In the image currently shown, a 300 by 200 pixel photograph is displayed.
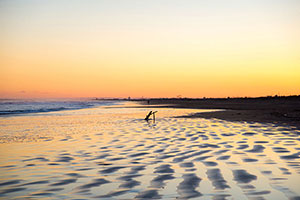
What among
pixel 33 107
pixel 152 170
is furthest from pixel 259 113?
pixel 33 107

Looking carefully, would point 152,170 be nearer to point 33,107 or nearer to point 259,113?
point 259,113

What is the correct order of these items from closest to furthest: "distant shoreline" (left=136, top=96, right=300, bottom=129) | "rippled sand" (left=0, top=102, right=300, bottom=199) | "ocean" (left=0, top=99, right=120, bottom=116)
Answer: "rippled sand" (left=0, top=102, right=300, bottom=199) → "distant shoreline" (left=136, top=96, right=300, bottom=129) → "ocean" (left=0, top=99, right=120, bottom=116)

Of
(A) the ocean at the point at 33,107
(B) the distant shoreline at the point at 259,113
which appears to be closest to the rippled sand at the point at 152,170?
(B) the distant shoreline at the point at 259,113

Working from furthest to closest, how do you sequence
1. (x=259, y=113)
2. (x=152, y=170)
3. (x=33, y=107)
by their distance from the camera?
(x=33, y=107) < (x=259, y=113) < (x=152, y=170)

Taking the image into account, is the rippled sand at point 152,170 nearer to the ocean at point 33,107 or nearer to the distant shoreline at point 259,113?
the distant shoreline at point 259,113

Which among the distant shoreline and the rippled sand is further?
the distant shoreline

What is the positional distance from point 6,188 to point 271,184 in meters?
4.99

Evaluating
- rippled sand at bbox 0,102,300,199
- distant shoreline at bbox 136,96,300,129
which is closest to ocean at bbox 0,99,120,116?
distant shoreline at bbox 136,96,300,129

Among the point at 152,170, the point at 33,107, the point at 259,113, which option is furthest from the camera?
the point at 33,107

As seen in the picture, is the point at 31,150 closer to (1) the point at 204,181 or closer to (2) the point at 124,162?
(2) the point at 124,162

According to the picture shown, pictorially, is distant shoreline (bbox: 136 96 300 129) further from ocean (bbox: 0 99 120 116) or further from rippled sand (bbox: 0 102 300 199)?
ocean (bbox: 0 99 120 116)

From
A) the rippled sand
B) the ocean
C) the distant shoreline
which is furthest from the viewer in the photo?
the ocean

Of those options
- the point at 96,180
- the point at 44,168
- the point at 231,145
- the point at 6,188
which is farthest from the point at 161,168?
the point at 231,145

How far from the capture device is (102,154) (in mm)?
8281
